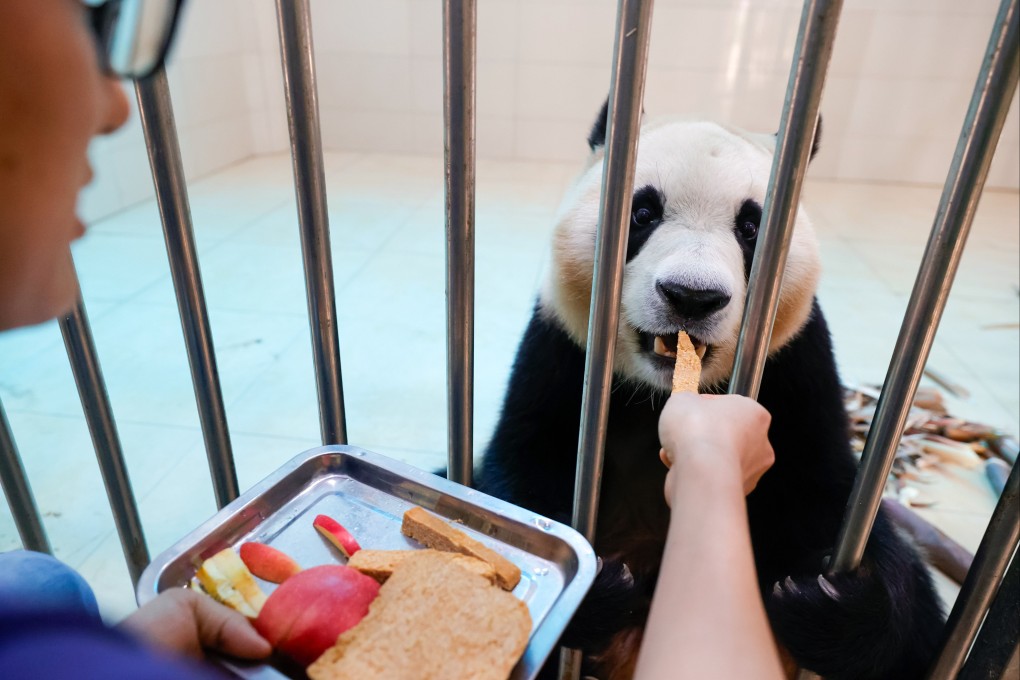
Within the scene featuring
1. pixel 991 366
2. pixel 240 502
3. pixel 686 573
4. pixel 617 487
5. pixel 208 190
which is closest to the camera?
pixel 686 573

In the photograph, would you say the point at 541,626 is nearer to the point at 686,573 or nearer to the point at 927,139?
the point at 686,573

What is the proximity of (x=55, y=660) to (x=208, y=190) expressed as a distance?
3.95m

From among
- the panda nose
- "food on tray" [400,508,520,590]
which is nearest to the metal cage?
"food on tray" [400,508,520,590]

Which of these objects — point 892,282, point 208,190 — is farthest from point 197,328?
point 208,190

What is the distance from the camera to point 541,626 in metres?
0.50

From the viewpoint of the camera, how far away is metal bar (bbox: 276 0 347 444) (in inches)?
20.9

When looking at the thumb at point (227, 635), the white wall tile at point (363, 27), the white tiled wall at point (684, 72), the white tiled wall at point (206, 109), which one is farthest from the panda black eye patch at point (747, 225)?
the white wall tile at point (363, 27)

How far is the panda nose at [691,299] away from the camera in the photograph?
80 cm

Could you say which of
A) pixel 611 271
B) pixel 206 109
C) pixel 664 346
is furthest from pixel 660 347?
pixel 206 109

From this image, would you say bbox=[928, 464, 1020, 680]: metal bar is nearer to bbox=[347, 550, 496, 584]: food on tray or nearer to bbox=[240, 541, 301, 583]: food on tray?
bbox=[347, 550, 496, 584]: food on tray

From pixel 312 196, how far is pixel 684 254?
0.48 metres

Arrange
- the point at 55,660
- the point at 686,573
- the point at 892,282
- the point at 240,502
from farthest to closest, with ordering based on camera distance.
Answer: the point at 892,282 < the point at 240,502 < the point at 686,573 < the point at 55,660

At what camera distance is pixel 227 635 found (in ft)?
1.50

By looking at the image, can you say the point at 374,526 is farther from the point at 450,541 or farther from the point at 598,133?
the point at 598,133
